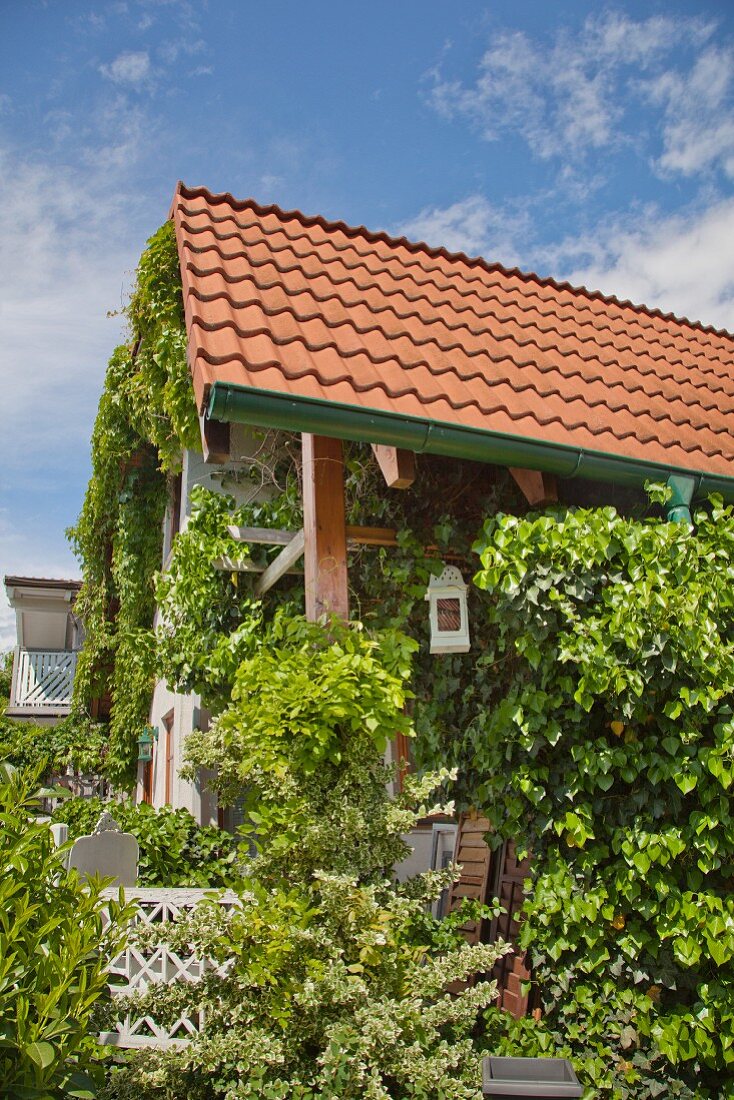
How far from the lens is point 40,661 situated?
67.9 feet

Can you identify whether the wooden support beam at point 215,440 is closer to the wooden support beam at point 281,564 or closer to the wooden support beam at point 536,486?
the wooden support beam at point 281,564

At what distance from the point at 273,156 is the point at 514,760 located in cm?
464

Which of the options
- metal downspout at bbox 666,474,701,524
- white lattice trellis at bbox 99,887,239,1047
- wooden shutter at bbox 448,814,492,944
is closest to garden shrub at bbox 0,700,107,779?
wooden shutter at bbox 448,814,492,944

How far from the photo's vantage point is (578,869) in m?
4.04

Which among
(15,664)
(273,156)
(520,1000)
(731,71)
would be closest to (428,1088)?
(520,1000)

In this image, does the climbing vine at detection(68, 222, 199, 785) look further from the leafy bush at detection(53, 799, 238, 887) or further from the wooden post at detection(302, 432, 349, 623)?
the wooden post at detection(302, 432, 349, 623)

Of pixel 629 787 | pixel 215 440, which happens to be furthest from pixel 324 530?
pixel 629 787

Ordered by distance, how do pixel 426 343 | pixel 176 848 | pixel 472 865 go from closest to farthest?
pixel 426 343
pixel 472 865
pixel 176 848

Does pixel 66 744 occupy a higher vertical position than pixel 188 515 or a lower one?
lower

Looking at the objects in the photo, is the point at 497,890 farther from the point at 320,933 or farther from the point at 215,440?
the point at 215,440

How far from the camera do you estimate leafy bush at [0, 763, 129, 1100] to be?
2311mm

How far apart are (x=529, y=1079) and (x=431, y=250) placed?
208 inches

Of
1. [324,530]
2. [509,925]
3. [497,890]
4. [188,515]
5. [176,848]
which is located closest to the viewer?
[324,530]

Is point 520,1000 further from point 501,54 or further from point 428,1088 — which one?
point 501,54
